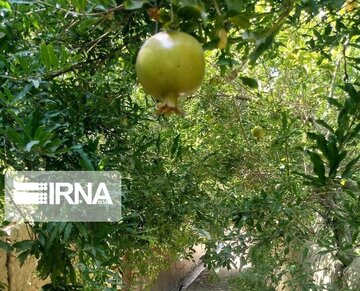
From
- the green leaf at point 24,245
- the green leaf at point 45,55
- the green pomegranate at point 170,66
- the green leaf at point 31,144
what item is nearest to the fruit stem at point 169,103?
the green pomegranate at point 170,66

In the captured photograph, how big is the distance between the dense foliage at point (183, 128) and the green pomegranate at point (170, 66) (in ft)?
0.17

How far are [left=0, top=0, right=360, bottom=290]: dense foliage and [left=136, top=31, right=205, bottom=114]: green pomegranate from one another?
0.17 ft

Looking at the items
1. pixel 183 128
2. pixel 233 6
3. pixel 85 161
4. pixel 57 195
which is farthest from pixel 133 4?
pixel 183 128

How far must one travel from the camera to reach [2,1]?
126 cm

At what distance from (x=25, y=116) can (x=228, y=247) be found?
143cm

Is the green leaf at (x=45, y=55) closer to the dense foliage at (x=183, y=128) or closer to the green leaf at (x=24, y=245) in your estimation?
the dense foliage at (x=183, y=128)

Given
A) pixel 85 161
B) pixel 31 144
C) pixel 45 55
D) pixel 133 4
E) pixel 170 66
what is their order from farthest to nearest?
pixel 85 161
pixel 45 55
pixel 31 144
pixel 133 4
pixel 170 66

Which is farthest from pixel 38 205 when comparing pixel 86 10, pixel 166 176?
pixel 166 176

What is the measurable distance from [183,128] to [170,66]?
7.02ft

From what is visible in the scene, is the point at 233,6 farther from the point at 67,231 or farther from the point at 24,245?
the point at 24,245

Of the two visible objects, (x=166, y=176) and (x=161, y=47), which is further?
(x=166, y=176)

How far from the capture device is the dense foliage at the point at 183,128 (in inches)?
42.5

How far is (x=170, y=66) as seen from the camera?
0.60 m

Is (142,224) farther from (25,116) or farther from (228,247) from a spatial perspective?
(25,116)
